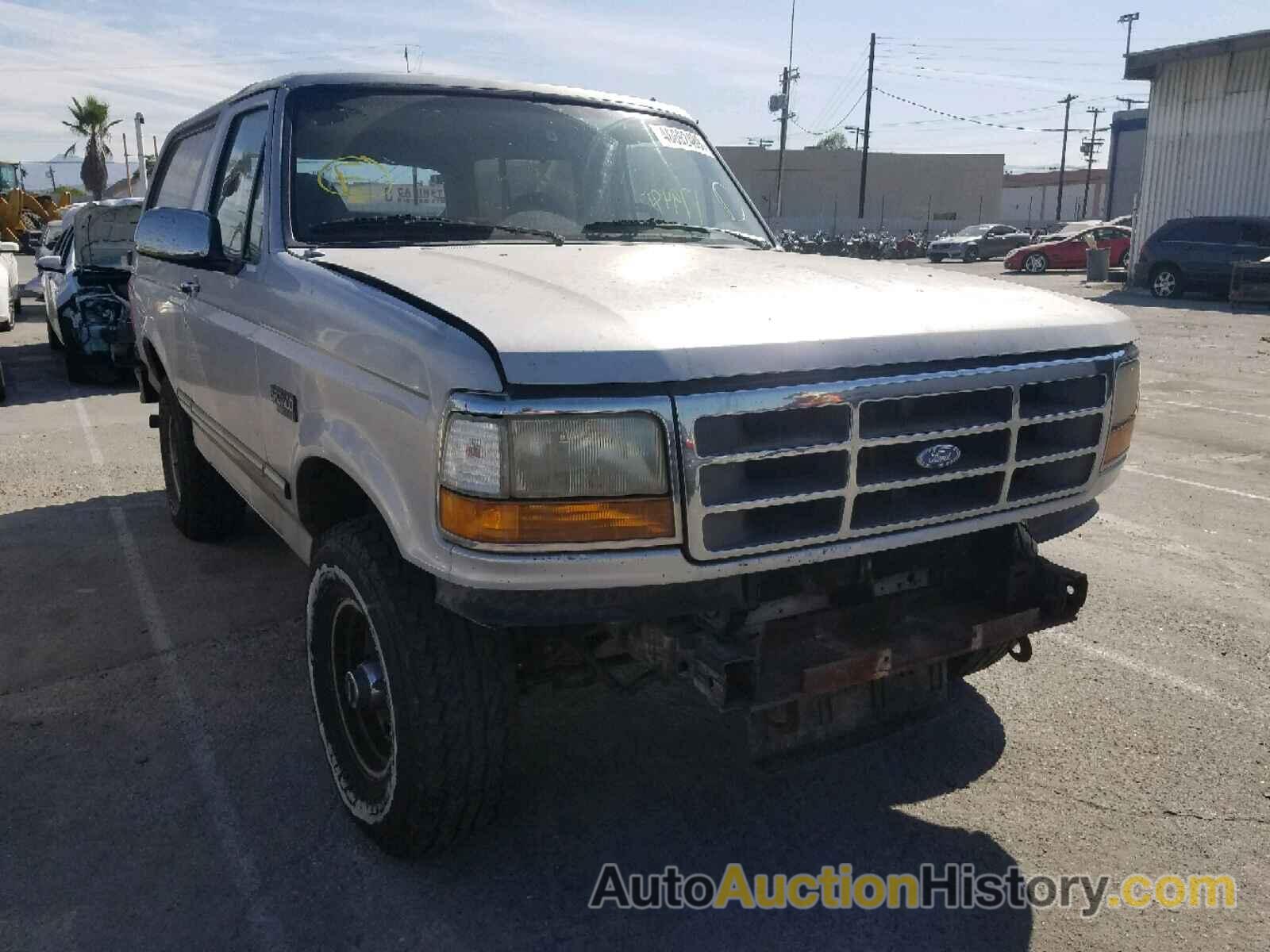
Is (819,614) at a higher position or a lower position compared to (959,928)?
higher

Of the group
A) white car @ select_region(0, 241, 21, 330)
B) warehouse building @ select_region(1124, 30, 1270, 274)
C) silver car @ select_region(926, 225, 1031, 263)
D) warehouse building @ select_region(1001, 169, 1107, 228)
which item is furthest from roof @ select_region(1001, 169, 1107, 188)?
white car @ select_region(0, 241, 21, 330)

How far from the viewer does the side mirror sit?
3.40 metres

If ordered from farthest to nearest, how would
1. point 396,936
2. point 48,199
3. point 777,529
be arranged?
A: 1. point 48,199
2. point 396,936
3. point 777,529

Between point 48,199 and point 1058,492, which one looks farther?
point 48,199

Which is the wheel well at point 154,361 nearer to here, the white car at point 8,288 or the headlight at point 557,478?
the headlight at point 557,478

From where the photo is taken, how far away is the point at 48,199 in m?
40.6

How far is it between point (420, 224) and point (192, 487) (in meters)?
2.59

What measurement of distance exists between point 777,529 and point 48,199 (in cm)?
4609

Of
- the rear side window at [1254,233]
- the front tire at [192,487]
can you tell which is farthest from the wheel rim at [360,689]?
the rear side window at [1254,233]

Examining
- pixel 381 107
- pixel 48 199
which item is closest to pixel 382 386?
pixel 381 107

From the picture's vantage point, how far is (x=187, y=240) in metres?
3.42

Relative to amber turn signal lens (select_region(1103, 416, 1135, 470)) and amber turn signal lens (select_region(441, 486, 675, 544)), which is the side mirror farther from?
amber turn signal lens (select_region(1103, 416, 1135, 470))

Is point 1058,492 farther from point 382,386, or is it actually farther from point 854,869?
point 382,386

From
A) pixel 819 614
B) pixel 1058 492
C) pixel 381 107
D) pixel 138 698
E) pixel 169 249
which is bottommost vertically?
pixel 138 698
